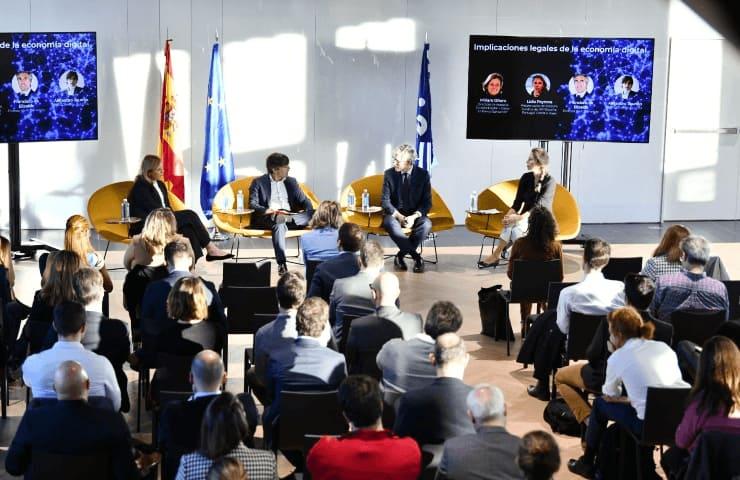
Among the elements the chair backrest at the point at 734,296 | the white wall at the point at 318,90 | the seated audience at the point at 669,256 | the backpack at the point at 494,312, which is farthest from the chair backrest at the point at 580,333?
the white wall at the point at 318,90

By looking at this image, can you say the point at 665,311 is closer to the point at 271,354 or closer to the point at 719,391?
the point at 719,391

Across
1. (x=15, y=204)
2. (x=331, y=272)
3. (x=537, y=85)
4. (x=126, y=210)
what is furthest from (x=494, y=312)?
(x=15, y=204)

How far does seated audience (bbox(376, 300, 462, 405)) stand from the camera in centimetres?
550

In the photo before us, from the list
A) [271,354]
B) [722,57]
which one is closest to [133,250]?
[271,354]

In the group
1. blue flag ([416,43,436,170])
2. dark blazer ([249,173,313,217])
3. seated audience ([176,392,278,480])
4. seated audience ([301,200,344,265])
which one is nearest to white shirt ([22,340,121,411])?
seated audience ([176,392,278,480])

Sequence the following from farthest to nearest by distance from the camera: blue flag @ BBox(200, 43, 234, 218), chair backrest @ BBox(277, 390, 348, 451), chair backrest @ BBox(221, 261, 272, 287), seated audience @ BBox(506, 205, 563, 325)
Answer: blue flag @ BBox(200, 43, 234, 218)
seated audience @ BBox(506, 205, 563, 325)
chair backrest @ BBox(221, 261, 272, 287)
chair backrest @ BBox(277, 390, 348, 451)

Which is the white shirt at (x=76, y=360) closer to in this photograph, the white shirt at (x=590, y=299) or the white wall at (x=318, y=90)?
the white shirt at (x=590, y=299)

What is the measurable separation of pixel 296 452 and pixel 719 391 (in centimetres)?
217

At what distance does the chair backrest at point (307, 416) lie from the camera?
16.9ft

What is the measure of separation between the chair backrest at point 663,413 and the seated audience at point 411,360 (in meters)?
1.04

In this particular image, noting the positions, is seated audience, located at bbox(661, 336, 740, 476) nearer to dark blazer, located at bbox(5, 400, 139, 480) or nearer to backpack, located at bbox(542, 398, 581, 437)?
backpack, located at bbox(542, 398, 581, 437)

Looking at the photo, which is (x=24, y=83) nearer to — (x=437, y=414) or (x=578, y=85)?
(x=578, y=85)

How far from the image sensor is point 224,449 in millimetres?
4168

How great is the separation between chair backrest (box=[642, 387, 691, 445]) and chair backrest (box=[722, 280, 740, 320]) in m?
2.45
